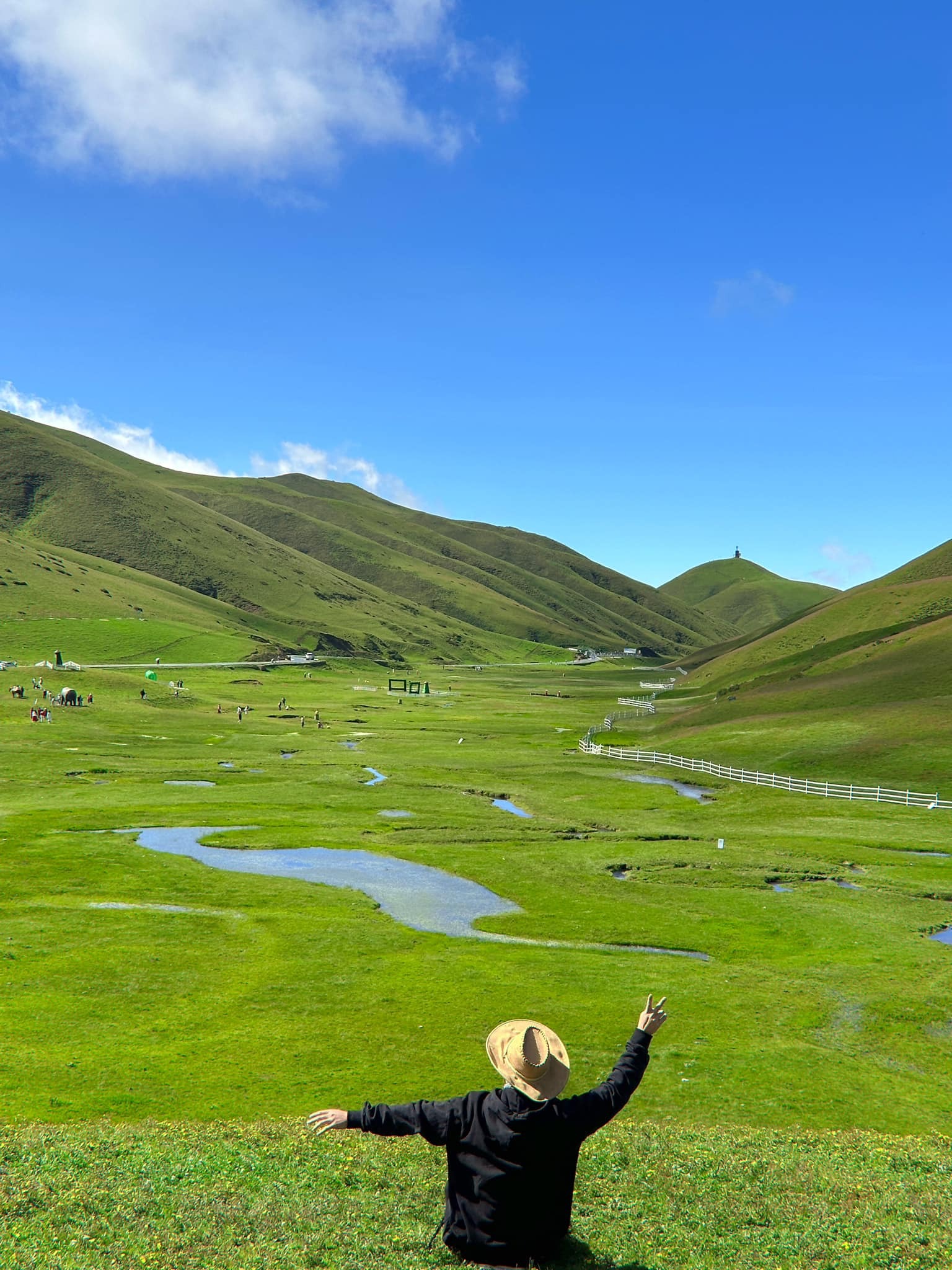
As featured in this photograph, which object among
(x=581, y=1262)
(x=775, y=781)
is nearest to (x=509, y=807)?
(x=775, y=781)

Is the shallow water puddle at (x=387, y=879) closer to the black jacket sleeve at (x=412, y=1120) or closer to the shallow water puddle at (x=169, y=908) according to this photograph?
the shallow water puddle at (x=169, y=908)

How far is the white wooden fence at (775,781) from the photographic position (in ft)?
262

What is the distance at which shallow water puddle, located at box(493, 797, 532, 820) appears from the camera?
7625 centimetres

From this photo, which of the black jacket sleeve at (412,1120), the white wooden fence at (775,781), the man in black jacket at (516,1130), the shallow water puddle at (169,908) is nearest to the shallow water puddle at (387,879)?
the shallow water puddle at (169,908)

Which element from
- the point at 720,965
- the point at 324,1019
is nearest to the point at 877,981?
the point at 720,965

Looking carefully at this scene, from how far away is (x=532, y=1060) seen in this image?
10531 millimetres

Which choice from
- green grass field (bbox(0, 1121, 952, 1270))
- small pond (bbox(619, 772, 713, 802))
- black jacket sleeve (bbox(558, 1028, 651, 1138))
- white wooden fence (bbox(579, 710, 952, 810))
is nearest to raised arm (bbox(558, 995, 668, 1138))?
black jacket sleeve (bbox(558, 1028, 651, 1138))

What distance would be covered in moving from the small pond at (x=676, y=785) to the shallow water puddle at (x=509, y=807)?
16.4m

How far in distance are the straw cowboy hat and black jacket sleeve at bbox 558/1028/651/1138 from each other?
0.41 m

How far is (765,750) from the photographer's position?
10394 cm

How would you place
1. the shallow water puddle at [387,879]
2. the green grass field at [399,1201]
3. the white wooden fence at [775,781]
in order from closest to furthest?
the green grass field at [399,1201]
the shallow water puddle at [387,879]
the white wooden fence at [775,781]

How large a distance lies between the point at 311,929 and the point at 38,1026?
14400mm

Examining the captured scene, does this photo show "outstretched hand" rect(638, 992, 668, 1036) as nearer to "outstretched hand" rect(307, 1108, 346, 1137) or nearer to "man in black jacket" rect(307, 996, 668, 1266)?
"man in black jacket" rect(307, 996, 668, 1266)

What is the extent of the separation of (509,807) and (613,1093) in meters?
68.7
